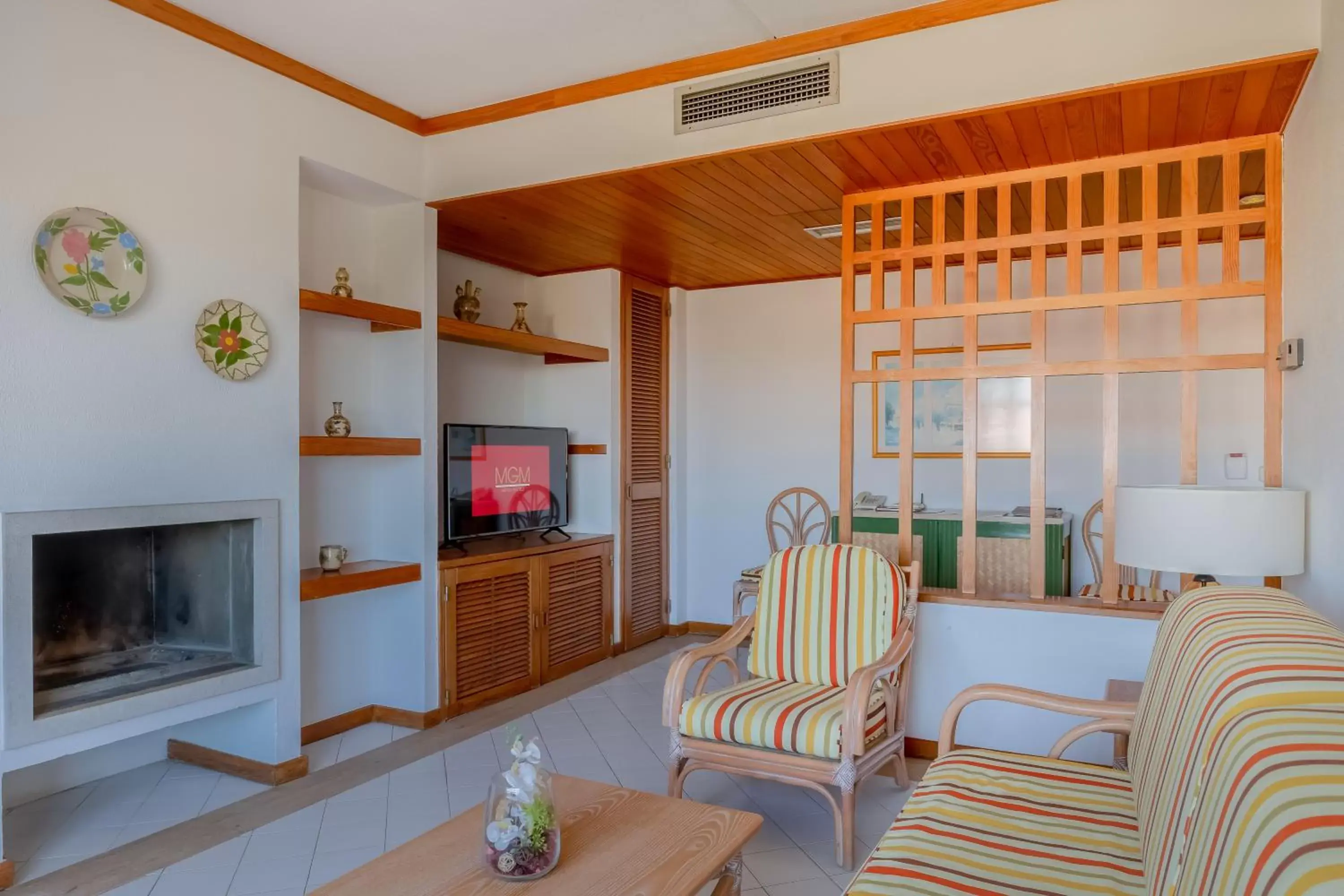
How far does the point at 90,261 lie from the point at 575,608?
2.91m

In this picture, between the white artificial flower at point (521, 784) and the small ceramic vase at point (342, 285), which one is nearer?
the white artificial flower at point (521, 784)

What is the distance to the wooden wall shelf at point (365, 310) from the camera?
3.34m

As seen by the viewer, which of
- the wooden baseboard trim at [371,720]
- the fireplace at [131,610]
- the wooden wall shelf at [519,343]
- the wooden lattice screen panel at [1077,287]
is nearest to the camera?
the fireplace at [131,610]

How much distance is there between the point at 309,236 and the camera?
3701 millimetres

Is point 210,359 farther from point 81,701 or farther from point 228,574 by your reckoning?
point 81,701

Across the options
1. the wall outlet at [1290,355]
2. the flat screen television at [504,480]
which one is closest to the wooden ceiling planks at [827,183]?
the wall outlet at [1290,355]

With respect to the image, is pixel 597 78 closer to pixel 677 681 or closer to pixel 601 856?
pixel 677 681

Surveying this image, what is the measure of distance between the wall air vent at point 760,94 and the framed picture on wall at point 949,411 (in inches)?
84.7

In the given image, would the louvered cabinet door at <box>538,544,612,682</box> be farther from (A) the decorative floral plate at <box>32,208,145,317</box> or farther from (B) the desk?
(A) the decorative floral plate at <box>32,208,145,317</box>

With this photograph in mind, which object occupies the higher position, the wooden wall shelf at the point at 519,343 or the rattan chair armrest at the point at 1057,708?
the wooden wall shelf at the point at 519,343

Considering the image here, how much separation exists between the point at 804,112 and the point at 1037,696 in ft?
6.65

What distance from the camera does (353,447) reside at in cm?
346

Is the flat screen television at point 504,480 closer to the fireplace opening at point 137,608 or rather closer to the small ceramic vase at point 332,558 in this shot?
the small ceramic vase at point 332,558

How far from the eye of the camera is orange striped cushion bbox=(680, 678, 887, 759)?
2590 mm
